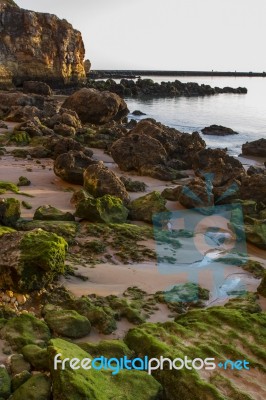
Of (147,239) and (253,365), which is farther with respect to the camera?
(147,239)

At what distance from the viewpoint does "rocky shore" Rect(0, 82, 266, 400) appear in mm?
4004

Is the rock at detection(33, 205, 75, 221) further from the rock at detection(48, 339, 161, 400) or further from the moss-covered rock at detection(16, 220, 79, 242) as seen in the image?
the rock at detection(48, 339, 161, 400)

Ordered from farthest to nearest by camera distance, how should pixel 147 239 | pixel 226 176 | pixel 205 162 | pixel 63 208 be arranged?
pixel 205 162, pixel 226 176, pixel 63 208, pixel 147 239

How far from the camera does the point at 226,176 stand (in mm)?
13461

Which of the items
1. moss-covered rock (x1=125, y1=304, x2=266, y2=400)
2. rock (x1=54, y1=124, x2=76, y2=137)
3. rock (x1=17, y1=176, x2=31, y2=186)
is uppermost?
rock (x1=54, y1=124, x2=76, y2=137)

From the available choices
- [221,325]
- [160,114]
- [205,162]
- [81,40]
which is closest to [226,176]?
[205,162]

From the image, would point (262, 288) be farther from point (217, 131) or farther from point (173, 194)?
point (217, 131)

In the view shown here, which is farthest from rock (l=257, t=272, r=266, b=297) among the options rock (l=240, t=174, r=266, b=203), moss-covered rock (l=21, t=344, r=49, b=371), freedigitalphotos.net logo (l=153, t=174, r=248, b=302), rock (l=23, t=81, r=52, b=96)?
rock (l=23, t=81, r=52, b=96)

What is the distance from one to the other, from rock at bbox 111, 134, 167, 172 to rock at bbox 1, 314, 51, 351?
9.79m

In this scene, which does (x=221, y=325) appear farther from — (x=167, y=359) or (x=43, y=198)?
(x=43, y=198)

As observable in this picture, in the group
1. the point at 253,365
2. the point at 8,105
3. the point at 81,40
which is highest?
the point at 81,40

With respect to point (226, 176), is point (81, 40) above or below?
above

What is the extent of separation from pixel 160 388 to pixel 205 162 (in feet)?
37.7

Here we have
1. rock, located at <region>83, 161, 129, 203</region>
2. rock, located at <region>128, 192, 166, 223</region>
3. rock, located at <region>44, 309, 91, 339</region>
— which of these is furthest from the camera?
rock, located at <region>83, 161, 129, 203</region>
